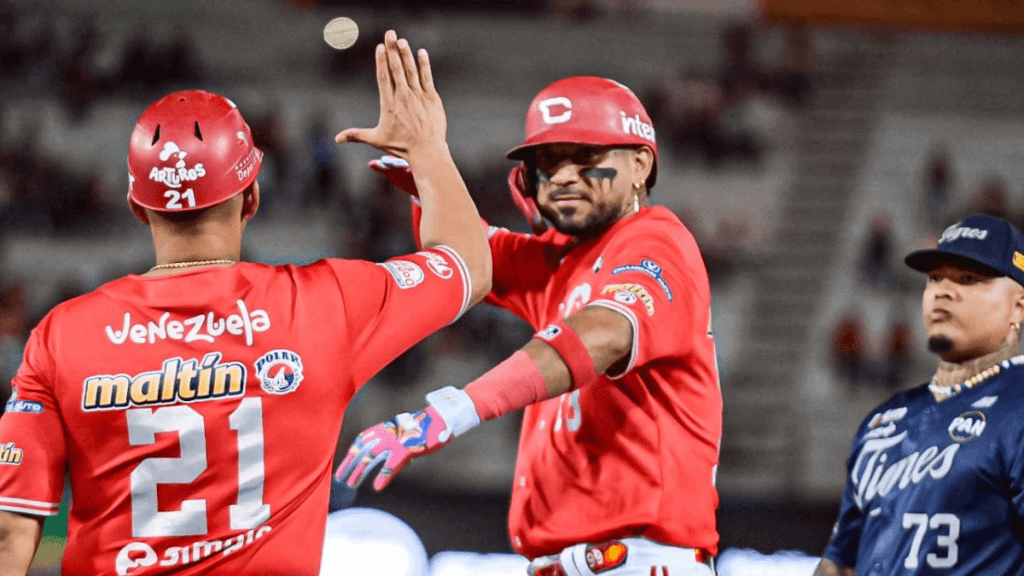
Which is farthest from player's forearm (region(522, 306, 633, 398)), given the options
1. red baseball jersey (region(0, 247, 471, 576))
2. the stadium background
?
the stadium background

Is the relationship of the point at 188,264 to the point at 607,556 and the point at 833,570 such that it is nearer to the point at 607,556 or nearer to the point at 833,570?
the point at 607,556

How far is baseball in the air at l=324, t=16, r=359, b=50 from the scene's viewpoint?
1855 cm

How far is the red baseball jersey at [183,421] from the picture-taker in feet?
9.68

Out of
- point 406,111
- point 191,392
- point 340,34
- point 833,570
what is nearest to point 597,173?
point 406,111

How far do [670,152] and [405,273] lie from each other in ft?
49.9

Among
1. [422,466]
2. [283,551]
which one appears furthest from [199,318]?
[422,466]

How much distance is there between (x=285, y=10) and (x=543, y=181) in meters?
16.4

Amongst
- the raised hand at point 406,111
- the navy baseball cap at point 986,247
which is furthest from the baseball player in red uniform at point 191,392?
the navy baseball cap at point 986,247

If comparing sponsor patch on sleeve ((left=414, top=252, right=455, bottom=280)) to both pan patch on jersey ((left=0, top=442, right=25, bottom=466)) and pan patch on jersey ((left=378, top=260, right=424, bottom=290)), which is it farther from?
pan patch on jersey ((left=0, top=442, right=25, bottom=466))

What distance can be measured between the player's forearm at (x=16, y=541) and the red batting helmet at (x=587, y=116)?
222 centimetres

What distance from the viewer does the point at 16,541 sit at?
3.01m

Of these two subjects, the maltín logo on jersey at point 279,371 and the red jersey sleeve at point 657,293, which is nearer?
the maltín logo on jersey at point 279,371

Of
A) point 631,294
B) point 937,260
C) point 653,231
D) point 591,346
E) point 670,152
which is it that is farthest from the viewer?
point 670,152

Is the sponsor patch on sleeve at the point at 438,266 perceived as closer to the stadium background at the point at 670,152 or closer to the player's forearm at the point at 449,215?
the player's forearm at the point at 449,215
